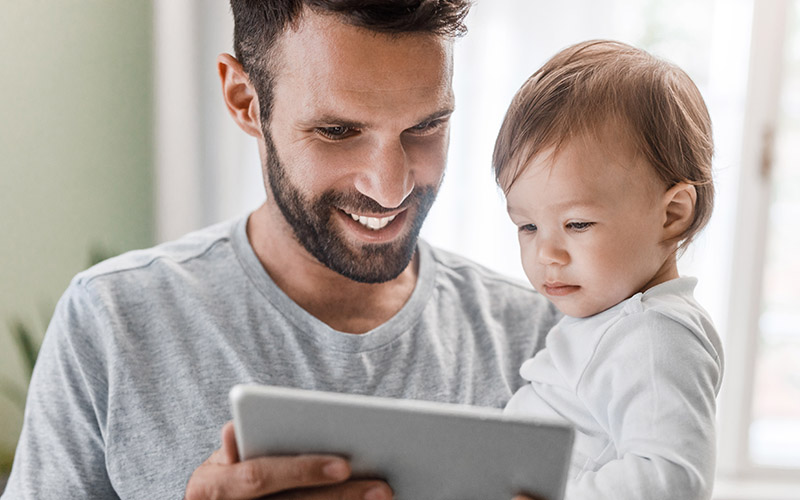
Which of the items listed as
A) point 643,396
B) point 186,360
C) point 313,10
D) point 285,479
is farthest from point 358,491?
point 313,10

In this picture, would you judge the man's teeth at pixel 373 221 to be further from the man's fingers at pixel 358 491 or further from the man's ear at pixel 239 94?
Result: the man's fingers at pixel 358 491

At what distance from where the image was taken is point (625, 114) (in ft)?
2.79

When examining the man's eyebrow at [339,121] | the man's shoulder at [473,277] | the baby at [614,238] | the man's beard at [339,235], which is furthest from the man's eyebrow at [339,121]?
the man's shoulder at [473,277]

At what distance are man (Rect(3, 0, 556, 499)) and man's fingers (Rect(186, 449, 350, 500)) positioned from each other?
8.2 inches

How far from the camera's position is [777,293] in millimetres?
2596

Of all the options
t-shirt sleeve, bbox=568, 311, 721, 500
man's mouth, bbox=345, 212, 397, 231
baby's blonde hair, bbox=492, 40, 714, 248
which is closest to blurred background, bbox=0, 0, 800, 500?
man's mouth, bbox=345, 212, 397, 231

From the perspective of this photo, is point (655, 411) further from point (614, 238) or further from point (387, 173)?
point (387, 173)

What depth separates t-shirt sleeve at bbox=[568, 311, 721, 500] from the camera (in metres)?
0.73

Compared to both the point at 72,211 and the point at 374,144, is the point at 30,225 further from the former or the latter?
the point at 374,144

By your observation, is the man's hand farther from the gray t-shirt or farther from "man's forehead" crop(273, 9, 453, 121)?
"man's forehead" crop(273, 9, 453, 121)

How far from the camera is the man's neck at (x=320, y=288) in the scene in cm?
121

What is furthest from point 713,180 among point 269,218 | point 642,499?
point 269,218

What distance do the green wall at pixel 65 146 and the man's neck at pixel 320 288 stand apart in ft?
3.07

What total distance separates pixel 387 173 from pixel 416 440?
0.48 m
